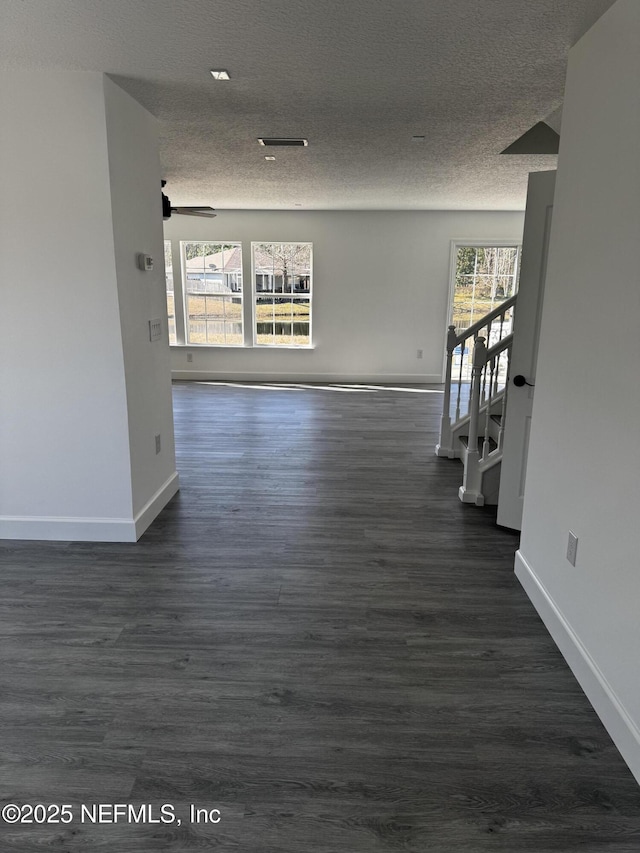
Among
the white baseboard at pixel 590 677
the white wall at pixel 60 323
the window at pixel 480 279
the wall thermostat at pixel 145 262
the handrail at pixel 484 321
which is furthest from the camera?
the window at pixel 480 279

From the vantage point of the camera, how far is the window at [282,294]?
29.2 ft

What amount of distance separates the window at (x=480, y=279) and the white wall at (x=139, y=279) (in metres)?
6.02

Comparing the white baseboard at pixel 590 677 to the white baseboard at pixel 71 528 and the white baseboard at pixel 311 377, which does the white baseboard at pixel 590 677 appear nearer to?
Result: the white baseboard at pixel 71 528

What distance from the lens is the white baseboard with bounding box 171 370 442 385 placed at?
9.06 m

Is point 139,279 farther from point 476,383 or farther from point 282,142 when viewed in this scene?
point 476,383

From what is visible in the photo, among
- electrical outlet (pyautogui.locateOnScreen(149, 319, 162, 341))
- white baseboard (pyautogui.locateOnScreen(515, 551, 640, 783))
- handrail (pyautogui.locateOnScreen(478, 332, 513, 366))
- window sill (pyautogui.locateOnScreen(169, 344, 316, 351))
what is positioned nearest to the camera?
white baseboard (pyautogui.locateOnScreen(515, 551, 640, 783))

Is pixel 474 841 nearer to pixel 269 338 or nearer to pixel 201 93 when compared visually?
pixel 201 93

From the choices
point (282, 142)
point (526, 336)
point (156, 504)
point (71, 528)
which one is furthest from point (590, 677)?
point (282, 142)

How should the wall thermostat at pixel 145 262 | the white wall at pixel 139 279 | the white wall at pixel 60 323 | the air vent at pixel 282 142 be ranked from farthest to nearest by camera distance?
the air vent at pixel 282 142
the wall thermostat at pixel 145 262
the white wall at pixel 139 279
the white wall at pixel 60 323

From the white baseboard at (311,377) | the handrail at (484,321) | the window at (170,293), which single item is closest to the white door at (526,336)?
the handrail at (484,321)

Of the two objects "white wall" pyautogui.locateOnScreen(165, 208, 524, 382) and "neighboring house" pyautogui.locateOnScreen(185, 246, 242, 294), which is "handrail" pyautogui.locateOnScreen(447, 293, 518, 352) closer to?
"white wall" pyautogui.locateOnScreen(165, 208, 524, 382)

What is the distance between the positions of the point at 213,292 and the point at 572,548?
7803mm

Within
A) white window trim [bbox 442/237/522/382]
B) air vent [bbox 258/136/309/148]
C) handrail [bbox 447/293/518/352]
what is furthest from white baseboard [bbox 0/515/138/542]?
white window trim [bbox 442/237/522/382]

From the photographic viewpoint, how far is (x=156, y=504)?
384cm
